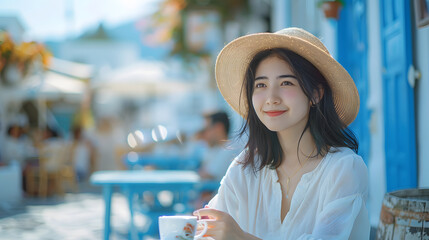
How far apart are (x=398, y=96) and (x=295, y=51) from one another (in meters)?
2.06

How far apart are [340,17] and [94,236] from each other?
11.2 ft

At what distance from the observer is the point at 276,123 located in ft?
5.87

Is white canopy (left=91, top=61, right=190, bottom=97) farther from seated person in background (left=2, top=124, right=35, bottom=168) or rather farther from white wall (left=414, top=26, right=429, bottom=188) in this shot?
white wall (left=414, top=26, right=429, bottom=188)

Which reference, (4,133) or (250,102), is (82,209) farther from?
(250,102)

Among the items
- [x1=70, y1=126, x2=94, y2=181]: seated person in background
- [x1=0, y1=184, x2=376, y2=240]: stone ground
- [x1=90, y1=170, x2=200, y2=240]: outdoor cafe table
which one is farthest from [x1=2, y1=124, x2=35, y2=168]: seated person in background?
[x1=90, y1=170, x2=200, y2=240]: outdoor cafe table

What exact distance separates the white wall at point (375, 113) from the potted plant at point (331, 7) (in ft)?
2.09

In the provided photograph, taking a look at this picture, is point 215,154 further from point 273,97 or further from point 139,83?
point 139,83

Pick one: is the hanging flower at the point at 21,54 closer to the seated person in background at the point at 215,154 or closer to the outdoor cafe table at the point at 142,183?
the seated person in background at the point at 215,154

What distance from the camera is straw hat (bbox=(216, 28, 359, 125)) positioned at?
1794 mm

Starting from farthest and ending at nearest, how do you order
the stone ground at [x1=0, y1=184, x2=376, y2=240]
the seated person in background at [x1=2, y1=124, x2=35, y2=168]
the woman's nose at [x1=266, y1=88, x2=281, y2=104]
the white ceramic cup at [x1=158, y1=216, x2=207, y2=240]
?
1. the seated person in background at [x1=2, y1=124, x2=35, y2=168]
2. the stone ground at [x1=0, y1=184, x2=376, y2=240]
3. the woman's nose at [x1=266, y1=88, x2=281, y2=104]
4. the white ceramic cup at [x1=158, y1=216, x2=207, y2=240]

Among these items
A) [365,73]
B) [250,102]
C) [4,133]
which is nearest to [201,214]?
[250,102]

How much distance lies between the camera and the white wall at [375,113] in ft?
13.9

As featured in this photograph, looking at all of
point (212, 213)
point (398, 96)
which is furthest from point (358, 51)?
point (212, 213)

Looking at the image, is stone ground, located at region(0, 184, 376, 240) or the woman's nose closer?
the woman's nose
